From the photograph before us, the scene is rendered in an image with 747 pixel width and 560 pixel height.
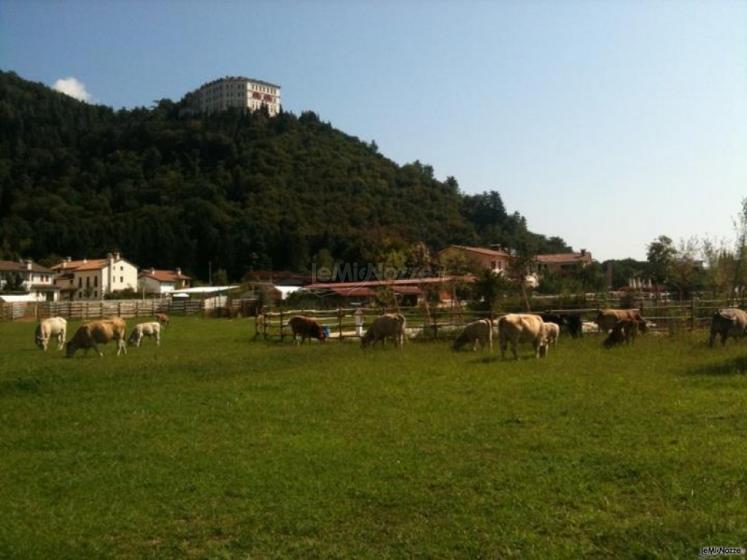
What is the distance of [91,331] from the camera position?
74.3 ft

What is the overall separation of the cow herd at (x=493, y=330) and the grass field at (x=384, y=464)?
298 centimetres

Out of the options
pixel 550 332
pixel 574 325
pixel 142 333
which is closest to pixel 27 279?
pixel 142 333

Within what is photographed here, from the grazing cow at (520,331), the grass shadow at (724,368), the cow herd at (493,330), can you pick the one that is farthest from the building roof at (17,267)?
the grass shadow at (724,368)

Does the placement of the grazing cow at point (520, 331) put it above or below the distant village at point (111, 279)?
below

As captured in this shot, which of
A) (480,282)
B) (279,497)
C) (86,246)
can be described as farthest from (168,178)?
(279,497)

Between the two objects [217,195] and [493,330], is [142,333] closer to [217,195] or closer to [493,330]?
[493,330]

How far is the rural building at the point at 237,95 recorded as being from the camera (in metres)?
188

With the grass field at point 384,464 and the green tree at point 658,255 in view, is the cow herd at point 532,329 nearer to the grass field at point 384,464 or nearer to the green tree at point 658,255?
the grass field at point 384,464

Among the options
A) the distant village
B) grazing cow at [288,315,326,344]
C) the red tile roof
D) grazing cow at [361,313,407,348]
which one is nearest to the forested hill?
the distant village

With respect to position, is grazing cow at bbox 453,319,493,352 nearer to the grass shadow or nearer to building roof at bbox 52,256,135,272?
the grass shadow

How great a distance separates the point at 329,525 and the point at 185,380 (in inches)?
405

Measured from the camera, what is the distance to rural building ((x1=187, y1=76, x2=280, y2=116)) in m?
188

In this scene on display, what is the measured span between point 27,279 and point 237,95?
10920 centimetres

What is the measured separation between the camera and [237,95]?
190 metres
